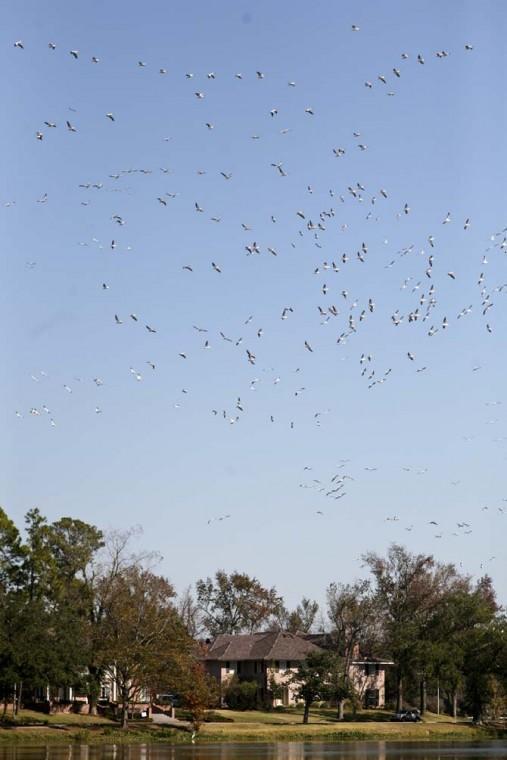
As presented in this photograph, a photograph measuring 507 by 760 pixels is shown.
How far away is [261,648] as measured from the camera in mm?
137750

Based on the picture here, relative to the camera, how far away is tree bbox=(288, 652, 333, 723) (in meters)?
107

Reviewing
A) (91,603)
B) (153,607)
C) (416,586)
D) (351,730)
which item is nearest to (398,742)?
(351,730)

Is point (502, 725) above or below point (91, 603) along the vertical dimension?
below

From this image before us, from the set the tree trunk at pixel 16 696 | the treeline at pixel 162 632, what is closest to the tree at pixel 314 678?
the treeline at pixel 162 632

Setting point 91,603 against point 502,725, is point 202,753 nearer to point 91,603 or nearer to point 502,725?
point 91,603

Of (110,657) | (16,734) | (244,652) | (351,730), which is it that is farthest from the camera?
(244,652)

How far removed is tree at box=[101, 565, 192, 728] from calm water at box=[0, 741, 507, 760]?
34.4 feet

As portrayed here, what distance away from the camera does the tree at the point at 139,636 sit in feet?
306

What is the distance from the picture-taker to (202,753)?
237 feet

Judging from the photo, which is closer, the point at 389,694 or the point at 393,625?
the point at 393,625

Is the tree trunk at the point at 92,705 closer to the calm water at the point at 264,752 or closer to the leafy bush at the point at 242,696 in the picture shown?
the calm water at the point at 264,752

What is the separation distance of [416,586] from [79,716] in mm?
47997

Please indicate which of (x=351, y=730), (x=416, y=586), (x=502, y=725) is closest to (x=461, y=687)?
(x=502, y=725)

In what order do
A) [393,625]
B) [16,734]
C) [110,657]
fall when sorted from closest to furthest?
[16,734] → [110,657] → [393,625]
